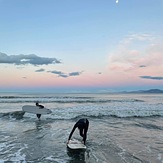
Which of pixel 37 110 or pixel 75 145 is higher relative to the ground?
pixel 37 110

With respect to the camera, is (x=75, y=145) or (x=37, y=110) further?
(x=37, y=110)

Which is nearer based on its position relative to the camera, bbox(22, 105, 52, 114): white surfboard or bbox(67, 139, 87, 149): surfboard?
bbox(67, 139, 87, 149): surfboard

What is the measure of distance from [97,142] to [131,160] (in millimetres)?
3285

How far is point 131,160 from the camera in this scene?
8.59 m

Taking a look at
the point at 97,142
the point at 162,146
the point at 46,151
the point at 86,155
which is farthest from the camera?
the point at 97,142

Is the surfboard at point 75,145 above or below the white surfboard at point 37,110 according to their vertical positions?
below

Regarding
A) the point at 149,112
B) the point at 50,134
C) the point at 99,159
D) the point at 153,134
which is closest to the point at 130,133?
the point at 153,134

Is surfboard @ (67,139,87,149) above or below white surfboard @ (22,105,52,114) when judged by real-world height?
below

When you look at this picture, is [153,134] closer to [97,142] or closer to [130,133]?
[130,133]

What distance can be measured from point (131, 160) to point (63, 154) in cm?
276

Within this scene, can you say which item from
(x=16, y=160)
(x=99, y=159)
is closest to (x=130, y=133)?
(x=99, y=159)

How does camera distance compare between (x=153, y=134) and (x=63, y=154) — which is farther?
(x=153, y=134)

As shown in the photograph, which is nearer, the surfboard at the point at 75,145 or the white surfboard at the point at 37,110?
the surfboard at the point at 75,145

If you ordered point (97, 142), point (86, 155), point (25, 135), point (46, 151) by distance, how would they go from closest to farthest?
point (86, 155) → point (46, 151) → point (97, 142) → point (25, 135)
